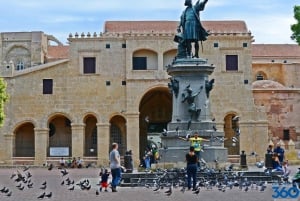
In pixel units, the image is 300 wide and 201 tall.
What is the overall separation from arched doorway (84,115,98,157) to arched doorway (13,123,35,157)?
176 inches

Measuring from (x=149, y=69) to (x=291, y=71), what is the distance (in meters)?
18.7

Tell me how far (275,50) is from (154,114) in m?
18.1

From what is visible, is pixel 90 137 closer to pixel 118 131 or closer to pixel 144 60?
pixel 118 131

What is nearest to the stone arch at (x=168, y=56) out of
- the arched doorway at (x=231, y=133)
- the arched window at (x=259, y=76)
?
the arched doorway at (x=231, y=133)

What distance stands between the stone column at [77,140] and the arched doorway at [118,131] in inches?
123

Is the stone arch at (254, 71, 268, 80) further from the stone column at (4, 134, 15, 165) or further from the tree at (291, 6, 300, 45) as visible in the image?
the stone column at (4, 134, 15, 165)

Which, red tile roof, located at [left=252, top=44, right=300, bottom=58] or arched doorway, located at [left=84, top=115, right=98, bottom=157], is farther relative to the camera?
red tile roof, located at [left=252, top=44, right=300, bottom=58]

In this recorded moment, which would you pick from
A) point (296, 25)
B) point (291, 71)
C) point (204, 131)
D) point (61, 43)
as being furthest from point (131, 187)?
point (61, 43)

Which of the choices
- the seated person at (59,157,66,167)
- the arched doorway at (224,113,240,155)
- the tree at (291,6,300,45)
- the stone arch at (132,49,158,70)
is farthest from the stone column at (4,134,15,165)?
the tree at (291,6,300,45)

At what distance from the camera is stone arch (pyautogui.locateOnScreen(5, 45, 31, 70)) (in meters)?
69.4

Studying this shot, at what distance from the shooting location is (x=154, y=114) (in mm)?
57531

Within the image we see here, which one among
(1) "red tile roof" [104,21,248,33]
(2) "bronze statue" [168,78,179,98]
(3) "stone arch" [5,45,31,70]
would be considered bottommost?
(2) "bronze statue" [168,78,179,98]

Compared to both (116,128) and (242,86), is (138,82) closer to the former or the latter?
(116,128)

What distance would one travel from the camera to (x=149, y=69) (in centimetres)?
5278
